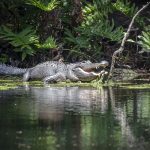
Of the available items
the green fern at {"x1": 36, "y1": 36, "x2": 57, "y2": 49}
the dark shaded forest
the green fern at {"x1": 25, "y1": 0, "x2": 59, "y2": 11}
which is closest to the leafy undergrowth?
the green fern at {"x1": 36, "y1": 36, "x2": 57, "y2": 49}

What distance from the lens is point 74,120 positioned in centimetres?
866

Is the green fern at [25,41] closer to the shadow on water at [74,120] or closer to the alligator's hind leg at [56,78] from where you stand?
the alligator's hind leg at [56,78]

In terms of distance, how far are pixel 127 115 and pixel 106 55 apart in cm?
861

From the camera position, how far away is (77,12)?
18.7 meters

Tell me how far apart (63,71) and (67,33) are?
2.82 meters

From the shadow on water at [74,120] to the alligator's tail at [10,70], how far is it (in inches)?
141

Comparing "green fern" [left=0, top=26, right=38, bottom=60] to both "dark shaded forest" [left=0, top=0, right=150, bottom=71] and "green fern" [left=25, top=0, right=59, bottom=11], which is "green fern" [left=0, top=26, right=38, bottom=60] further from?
"green fern" [left=25, top=0, right=59, bottom=11]

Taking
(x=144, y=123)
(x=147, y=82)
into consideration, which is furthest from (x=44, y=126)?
(x=147, y=82)

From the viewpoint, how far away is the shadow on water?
7016mm

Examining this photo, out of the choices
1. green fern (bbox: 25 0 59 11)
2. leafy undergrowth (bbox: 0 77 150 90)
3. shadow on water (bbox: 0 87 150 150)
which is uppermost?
green fern (bbox: 25 0 59 11)

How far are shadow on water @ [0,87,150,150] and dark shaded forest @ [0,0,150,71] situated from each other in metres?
4.78

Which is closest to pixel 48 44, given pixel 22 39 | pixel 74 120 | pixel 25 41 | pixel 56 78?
pixel 25 41

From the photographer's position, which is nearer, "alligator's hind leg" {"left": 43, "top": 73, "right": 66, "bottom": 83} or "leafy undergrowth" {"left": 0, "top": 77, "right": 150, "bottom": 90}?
"leafy undergrowth" {"left": 0, "top": 77, "right": 150, "bottom": 90}

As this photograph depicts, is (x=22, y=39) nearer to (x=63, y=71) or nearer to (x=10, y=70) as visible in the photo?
(x=10, y=70)
